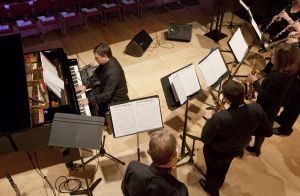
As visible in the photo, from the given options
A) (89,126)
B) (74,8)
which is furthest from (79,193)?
(74,8)

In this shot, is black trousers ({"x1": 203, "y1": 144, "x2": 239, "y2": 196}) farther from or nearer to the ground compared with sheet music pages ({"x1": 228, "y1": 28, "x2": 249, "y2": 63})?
nearer to the ground

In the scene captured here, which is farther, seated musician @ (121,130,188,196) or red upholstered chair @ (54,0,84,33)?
red upholstered chair @ (54,0,84,33)

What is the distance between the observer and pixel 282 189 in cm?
440

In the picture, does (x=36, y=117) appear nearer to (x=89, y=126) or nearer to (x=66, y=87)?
(x=66, y=87)

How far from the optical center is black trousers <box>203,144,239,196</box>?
361 centimetres

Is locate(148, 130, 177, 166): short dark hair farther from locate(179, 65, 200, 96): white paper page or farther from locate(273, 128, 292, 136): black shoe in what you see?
locate(273, 128, 292, 136): black shoe

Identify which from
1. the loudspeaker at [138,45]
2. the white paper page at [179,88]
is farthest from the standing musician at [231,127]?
the loudspeaker at [138,45]

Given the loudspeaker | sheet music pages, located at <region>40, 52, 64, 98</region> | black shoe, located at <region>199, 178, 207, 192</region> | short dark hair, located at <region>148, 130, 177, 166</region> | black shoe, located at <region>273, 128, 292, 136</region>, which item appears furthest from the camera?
the loudspeaker

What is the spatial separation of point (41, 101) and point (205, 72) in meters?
2.37

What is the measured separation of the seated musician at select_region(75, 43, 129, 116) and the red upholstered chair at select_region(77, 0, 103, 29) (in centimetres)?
309

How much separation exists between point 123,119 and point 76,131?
63cm

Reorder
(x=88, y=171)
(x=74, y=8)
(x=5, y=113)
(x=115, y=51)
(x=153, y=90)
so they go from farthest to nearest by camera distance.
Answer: (x=74, y=8)
(x=115, y=51)
(x=153, y=90)
(x=88, y=171)
(x=5, y=113)

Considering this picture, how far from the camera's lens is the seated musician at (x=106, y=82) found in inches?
181

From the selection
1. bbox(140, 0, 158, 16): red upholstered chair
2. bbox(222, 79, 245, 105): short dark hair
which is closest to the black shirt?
bbox(222, 79, 245, 105): short dark hair
